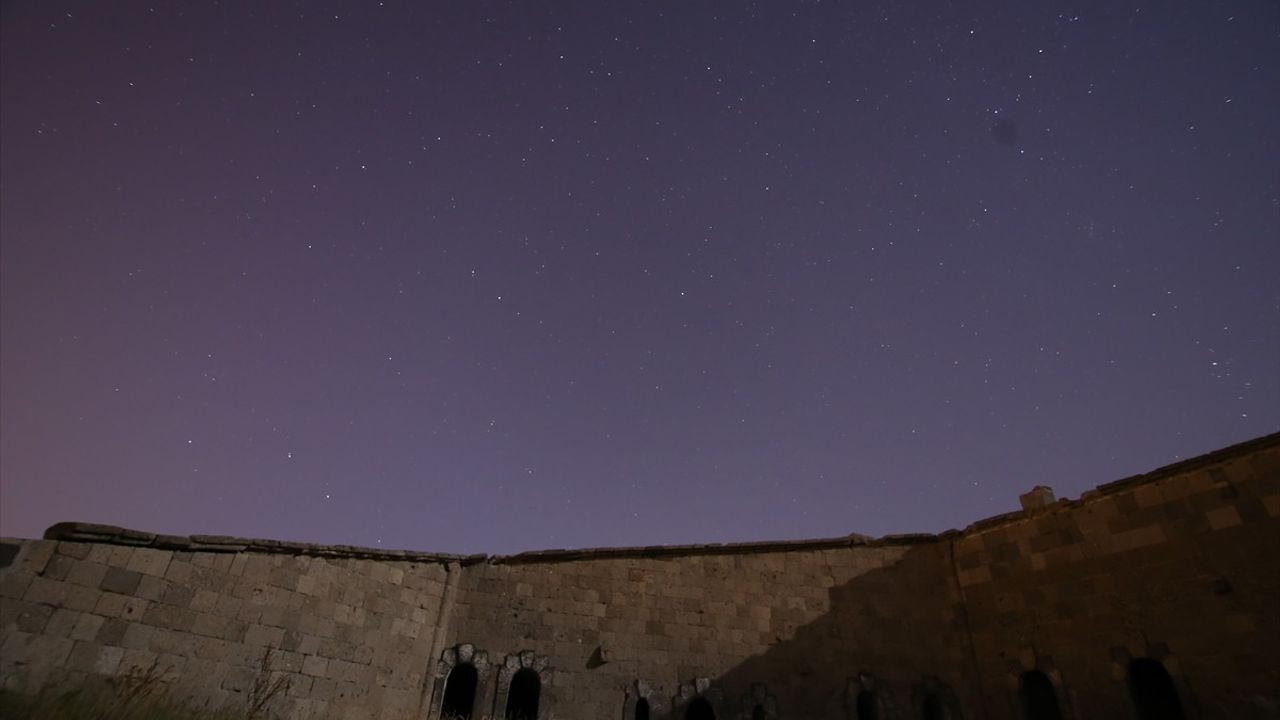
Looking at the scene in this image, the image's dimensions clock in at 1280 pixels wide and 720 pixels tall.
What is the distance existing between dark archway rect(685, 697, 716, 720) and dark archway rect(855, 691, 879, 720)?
262cm

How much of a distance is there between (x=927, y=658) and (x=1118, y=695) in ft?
10.4

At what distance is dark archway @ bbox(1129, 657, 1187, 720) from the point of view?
10109mm

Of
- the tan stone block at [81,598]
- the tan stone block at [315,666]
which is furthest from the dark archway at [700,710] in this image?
the tan stone block at [81,598]

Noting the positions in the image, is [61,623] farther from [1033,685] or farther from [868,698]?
[1033,685]

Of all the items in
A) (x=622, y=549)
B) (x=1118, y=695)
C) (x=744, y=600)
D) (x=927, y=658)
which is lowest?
(x=1118, y=695)

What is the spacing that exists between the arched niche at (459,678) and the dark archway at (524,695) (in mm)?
513

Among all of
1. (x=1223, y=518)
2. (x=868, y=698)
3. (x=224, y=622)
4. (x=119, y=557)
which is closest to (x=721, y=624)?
(x=868, y=698)

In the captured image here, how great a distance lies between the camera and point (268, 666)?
32.6 ft

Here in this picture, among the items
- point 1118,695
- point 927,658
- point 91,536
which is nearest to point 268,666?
point 91,536

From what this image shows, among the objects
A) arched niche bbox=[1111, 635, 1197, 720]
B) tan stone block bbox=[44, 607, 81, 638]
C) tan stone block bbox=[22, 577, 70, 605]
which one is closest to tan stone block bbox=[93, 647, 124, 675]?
tan stone block bbox=[44, 607, 81, 638]

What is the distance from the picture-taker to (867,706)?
496 inches

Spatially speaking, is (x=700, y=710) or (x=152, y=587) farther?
(x=700, y=710)

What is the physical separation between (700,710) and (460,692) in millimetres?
4247

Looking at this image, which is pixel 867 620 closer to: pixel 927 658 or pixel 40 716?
pixel 927 658
